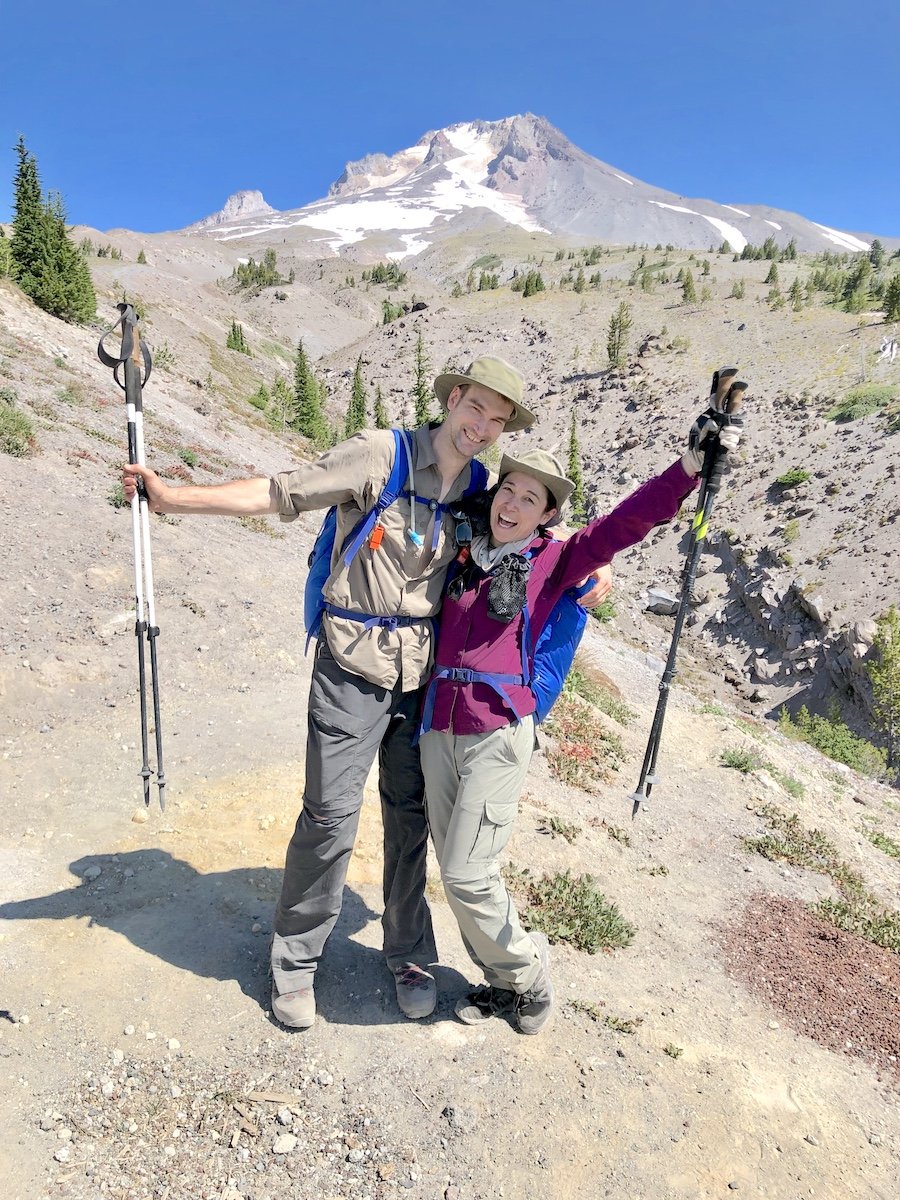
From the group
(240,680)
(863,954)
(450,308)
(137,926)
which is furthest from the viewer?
(450,308)

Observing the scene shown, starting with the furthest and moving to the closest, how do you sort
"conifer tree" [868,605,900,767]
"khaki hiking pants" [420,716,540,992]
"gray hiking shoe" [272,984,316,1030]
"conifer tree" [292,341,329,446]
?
"conifer tree" [292,341,329,446] < "conifer tree" [868,605,900,767] < "gray hiking shoe" [272,984,316,1030] < "khaki hiking pants" [420,716,540,992]

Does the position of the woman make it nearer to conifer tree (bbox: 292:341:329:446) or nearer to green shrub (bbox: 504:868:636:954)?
green shrub (bbox: 504:868:636:954)

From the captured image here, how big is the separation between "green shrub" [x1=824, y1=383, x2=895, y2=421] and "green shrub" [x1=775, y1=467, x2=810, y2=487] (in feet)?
17.5

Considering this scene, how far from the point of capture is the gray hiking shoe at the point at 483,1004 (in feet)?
13.6

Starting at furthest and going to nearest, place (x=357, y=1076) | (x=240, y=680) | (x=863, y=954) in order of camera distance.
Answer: (x=240, y=680) → (x=863, y=954) → (x=357, y=1076)

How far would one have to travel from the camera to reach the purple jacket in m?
3.43

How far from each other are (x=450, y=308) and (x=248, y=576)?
3041 inches

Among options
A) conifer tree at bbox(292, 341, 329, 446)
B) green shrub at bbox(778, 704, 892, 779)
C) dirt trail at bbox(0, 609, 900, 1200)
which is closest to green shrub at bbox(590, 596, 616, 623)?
green shrub at bbox(778, 704, 892, 779)

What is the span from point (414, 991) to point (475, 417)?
337 cm

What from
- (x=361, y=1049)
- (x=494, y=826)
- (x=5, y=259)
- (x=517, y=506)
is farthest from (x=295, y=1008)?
(x=5, y=259)

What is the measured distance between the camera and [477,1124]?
3.58m

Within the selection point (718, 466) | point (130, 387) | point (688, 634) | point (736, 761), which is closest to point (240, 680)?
point (130, 387)

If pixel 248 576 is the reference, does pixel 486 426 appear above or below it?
above

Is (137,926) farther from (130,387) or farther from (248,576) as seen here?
(248,576)
